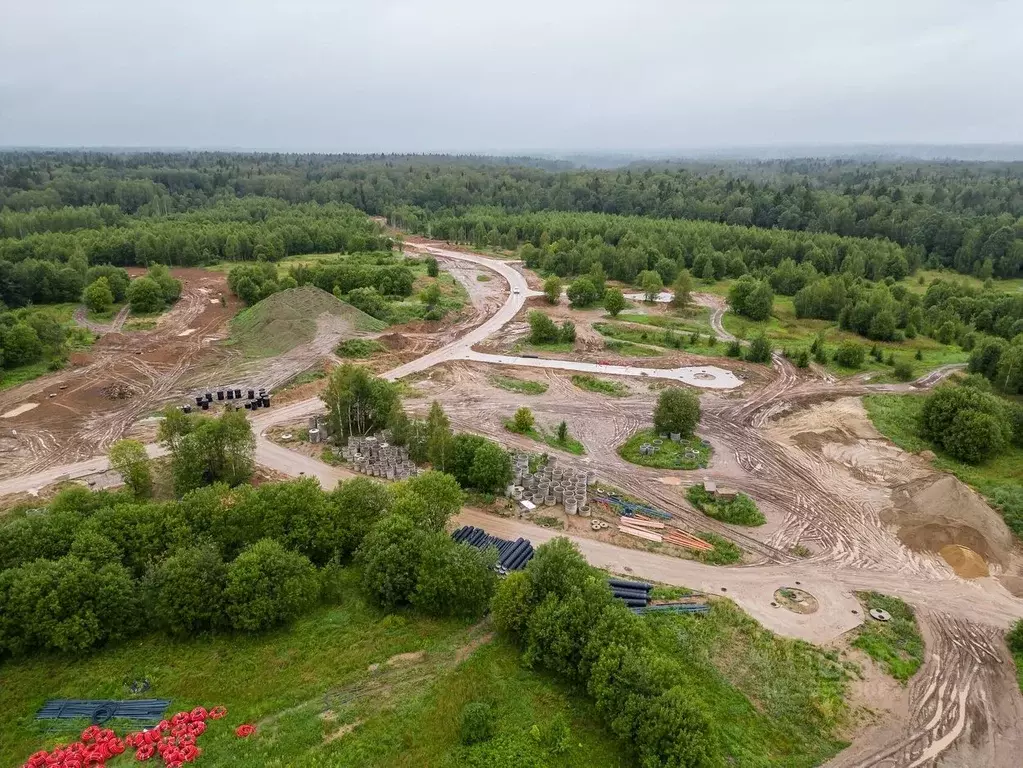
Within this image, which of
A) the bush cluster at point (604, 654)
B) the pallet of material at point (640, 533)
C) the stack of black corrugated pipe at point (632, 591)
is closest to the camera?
the bush cluster at point (604, 654)

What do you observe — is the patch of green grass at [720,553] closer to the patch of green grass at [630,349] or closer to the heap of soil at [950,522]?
the heap of soil at [950,522]

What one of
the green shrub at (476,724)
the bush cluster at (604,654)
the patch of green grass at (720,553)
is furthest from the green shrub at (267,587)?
the patch of green grass at (720,553)

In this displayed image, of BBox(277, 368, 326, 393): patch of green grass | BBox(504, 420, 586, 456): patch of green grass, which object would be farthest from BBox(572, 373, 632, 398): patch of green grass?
BBox(277, 368, 326, 393): patch of green grass

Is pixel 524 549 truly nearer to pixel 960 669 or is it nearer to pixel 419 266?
pixel 960 669

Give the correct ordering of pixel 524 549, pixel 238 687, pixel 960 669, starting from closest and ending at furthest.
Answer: pixel 238 687, pixel 960 669, pixel 524 549

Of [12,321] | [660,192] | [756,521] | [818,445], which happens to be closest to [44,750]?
[756,521]

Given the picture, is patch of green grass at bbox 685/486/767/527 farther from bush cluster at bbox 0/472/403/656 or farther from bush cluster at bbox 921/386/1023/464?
bush cluster at bbox 921/386/1023/464
